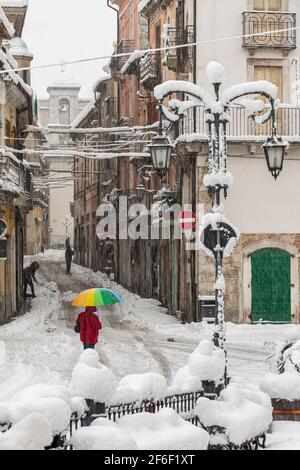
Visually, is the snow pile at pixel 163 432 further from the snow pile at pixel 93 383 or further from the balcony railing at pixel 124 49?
the balcony railing at pixel 124 49

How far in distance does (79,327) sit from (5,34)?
1329 centimetres

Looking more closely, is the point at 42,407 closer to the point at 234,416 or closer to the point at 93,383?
the point at 93,383

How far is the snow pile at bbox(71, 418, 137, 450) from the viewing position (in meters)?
8.89

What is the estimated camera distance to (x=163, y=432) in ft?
32.1

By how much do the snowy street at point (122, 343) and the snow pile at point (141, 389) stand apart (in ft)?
5.50

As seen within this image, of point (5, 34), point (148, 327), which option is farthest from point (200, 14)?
point (148, 327)

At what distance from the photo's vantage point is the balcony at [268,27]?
26281mm

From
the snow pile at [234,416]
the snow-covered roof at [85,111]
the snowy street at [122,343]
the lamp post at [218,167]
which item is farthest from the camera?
the snow-covered roof at [85,111]

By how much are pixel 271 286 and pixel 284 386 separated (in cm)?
1329

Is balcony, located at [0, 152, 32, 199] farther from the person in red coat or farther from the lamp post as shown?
the lamp post

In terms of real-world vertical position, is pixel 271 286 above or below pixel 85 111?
below

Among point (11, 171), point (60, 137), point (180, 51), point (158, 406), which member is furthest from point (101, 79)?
point (158, 406)

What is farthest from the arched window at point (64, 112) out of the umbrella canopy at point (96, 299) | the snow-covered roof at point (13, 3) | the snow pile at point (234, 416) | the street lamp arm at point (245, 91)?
the snow pile at point (234, 416)
